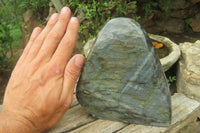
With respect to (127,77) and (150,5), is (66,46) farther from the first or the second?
(150,5)

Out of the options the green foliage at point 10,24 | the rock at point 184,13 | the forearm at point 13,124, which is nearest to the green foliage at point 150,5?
the rock at point 184,13

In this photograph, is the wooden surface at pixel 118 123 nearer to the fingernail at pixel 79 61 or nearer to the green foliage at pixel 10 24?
the fingernail at pixel 79 61

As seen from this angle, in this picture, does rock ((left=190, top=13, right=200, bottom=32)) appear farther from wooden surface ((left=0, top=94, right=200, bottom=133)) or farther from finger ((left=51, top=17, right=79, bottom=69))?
finger ((left=51, top=17, right=79, bottom=69))

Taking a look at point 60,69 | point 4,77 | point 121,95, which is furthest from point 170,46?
point 4,77

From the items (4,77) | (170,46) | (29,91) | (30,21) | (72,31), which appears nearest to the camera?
(29,91)

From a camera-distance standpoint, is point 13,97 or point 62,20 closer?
point 13,97

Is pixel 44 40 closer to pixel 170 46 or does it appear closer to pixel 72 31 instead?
pixel 72 31
